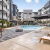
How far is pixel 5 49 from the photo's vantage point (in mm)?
6398

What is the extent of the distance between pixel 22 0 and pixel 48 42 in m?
63.2

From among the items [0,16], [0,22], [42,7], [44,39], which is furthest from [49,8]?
[44,39]

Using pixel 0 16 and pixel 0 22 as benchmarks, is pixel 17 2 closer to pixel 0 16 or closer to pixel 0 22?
pixel 0 16

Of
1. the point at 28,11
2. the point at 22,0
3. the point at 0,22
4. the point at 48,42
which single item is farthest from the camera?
the point at 22,0

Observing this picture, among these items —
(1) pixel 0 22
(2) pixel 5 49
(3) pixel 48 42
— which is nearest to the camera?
(2) pixel 5 49

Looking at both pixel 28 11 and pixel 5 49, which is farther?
pixel 28 11

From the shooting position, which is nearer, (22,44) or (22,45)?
(22,45)

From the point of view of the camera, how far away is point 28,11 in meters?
63.5

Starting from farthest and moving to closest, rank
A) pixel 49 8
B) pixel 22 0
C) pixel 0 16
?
pixel 22 0, pixel 49 8, pixel 0 16

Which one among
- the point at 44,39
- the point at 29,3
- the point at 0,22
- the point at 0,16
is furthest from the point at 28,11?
the point at 44,39

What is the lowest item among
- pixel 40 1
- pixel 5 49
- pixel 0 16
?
pixel 5 49

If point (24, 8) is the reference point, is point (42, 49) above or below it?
below

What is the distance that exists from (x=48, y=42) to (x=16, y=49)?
104 inches

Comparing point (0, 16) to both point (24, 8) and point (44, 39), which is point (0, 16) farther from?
point (24, 8)
